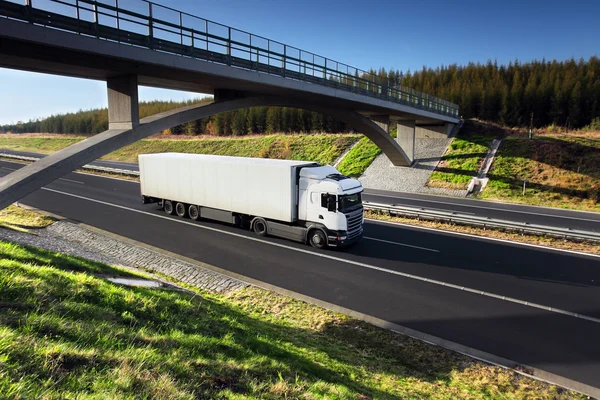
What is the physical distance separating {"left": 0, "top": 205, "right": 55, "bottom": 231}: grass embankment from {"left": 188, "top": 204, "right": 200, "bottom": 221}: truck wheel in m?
6.59

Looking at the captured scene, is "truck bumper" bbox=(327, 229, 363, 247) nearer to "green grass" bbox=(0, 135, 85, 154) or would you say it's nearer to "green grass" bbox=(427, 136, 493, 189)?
"green grass" bbox=(427, 136, 493, 189)

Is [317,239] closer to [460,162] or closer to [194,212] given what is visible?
[194,212]

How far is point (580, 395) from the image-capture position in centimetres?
→ 655

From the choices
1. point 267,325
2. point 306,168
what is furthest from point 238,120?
point 267,325

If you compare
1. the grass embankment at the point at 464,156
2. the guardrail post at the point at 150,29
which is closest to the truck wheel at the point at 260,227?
the guardrail post at the point at 150,29

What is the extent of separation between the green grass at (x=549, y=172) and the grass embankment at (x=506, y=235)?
1016 cm

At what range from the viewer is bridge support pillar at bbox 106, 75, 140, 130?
13688 mm

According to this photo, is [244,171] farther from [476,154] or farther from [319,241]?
[476,154]

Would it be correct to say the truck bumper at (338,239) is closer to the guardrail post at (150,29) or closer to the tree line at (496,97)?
the guardrail post at (150,29)

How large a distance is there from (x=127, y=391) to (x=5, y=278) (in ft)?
11.9

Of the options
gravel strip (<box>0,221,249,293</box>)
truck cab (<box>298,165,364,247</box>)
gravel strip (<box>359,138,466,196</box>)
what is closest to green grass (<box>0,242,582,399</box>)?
gravel strip (<box>0,221,249,293</box>)

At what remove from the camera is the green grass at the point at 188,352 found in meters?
3.58

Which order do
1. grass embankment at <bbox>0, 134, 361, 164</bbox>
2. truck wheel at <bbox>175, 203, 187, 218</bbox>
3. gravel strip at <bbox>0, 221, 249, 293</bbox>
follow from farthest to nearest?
grass embankment at <bbox>0, 134, 361, 164</bbox>
truck wheel at <bbox>175, 203, 187, 218</bbox>
gravel strip at <bbox>0, 221, 249, 293</bbox>

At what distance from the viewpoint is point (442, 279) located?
11703 mm
